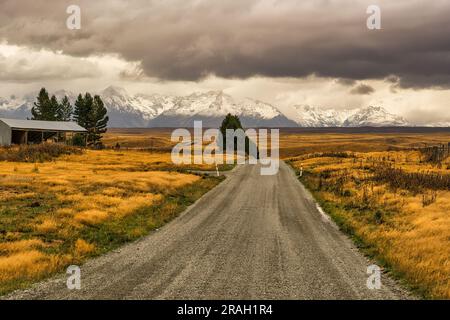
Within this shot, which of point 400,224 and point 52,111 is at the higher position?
point 52,111

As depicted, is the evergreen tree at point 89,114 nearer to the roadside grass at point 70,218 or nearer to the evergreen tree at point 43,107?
the evergreen tree at point 43,107

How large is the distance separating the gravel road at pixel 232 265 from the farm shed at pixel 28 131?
75.5 meters

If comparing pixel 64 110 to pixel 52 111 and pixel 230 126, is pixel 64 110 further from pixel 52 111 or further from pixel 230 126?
pixel 230 126

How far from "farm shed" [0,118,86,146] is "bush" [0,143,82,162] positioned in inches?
402

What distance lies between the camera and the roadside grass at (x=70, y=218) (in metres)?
14.1

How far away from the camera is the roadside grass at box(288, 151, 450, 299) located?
12969 mm

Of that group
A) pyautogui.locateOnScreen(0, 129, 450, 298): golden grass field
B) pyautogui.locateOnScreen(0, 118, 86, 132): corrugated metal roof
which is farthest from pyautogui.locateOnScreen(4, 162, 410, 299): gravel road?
pyautogui.locateOnScreen(0, 118, 86, 132): corrugated metal roof

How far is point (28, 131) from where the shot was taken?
310 feet

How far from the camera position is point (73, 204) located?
2594cm

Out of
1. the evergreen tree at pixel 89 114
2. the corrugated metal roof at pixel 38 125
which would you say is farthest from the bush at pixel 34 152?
the evergreen tree at pixel 89 114

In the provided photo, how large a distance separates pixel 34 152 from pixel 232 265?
6881cm

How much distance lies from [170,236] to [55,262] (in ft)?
17.8

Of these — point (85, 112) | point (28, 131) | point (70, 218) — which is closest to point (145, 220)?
point (70, 218)
